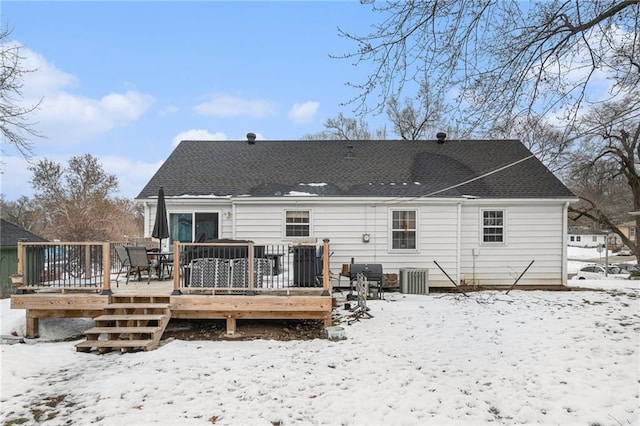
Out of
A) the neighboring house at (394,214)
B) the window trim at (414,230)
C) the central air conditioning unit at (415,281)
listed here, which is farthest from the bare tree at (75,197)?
the central air conditioning unit at (415,281)

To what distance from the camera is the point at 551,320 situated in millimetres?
6734

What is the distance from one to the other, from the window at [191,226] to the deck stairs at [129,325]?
4051mm

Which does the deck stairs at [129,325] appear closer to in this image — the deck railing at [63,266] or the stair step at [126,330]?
the stair step at [126,330]

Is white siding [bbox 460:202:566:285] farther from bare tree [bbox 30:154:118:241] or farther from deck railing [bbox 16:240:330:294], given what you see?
bare tree [bbox 30:154:118:241]

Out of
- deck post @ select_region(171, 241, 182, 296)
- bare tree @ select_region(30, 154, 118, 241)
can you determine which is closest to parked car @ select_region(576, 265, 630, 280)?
deck post @ select_region(171, 241, 182, 296)

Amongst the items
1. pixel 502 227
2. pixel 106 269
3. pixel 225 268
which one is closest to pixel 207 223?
pixel 106 269

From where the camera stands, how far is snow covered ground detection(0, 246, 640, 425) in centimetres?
377

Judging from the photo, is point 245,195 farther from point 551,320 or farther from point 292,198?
point 551,320

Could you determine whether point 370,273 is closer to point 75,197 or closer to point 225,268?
point 225,268

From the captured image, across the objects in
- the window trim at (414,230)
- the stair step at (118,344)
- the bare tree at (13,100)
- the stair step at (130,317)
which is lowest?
the stair step at (118,344)

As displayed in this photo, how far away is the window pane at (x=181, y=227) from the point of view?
34.4 feet

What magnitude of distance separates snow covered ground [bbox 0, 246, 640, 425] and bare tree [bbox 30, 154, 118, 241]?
19054 millimetres

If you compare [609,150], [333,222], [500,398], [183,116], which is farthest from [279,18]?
[609,150]

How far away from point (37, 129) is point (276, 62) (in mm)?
7806
